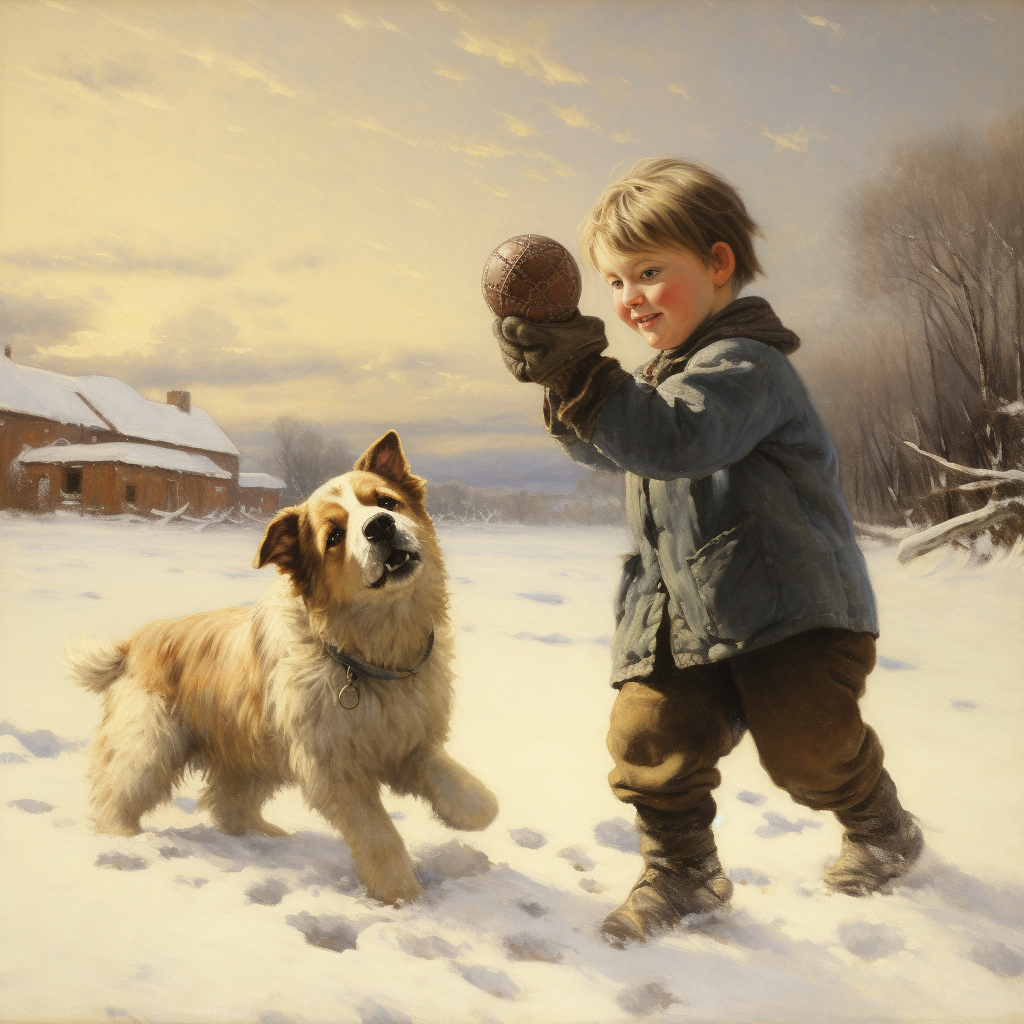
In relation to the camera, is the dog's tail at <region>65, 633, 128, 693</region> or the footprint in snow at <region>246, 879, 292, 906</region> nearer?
the footprint in snow at <region>246, 879, 292, 906</region>

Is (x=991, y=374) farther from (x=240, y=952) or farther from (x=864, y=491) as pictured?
(x=240, y=952)

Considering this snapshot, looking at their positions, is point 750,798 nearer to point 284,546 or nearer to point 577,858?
point 577,858

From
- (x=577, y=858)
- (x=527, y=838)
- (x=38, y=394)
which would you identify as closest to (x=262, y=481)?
(x=38, y=394)

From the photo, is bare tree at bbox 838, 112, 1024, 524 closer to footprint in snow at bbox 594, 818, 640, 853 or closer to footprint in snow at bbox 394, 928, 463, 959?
footprint in snow at bbox 594, 818, 640, 853

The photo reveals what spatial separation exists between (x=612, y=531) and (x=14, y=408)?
1.65 meters

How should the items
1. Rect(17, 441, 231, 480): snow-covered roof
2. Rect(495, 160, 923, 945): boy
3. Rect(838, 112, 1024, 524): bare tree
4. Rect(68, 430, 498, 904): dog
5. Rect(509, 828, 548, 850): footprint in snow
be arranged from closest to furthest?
Rect(495, 160, 923, 945): boy → Rect(68, 430, 498, 904): dog → Rect(509, 828, 548, 850): footprint in snow → Rect(17, 441, 231, 480): snow-covered roof → Rect(838, 112, 1024, 524): bare tree

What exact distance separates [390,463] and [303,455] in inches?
19.3

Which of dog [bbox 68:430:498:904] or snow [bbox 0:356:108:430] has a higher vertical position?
snow [bbox 0:356:108:430]

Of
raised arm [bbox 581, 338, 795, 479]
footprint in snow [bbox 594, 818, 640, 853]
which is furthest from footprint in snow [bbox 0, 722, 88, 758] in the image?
raised arm [bbox 581, 338, 795, 479]

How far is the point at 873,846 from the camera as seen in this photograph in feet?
5.61

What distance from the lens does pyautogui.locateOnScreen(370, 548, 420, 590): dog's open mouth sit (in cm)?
150

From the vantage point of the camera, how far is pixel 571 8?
7.02 feet

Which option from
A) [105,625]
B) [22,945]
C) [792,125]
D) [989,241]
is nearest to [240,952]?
[22,945]

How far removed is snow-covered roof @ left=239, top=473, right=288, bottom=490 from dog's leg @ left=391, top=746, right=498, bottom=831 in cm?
75
